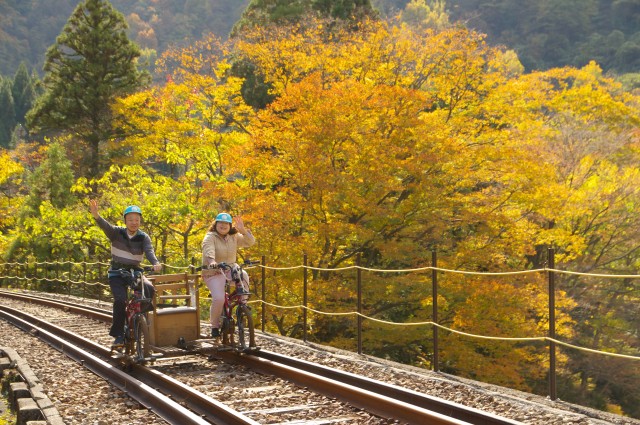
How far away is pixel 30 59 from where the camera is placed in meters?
149

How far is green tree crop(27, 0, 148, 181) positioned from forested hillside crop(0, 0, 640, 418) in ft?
2.33

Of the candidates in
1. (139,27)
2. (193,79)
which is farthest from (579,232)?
(139,27)

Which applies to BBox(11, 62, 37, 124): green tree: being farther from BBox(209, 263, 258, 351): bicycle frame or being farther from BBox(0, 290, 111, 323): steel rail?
BBox(209, 263, 258, 351): bicycle frame

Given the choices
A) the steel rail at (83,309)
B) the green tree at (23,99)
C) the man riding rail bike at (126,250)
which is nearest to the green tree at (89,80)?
the steel rail at (83,309)

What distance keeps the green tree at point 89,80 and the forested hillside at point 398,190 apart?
0.71 meters

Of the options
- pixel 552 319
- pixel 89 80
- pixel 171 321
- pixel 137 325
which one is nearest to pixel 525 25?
pixel 89 80

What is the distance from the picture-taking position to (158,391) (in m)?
8.24

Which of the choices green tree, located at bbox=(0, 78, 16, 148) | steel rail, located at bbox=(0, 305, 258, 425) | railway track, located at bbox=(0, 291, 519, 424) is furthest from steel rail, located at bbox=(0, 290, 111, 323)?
green tree, located at bbox=(0, 78, 16, 148)

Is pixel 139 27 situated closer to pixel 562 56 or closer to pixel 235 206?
pixel 562 56

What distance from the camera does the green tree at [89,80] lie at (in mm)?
42938

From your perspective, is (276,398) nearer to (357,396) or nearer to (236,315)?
(357,396)

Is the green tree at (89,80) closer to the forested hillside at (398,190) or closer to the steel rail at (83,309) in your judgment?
the forested hillside at (398,190)

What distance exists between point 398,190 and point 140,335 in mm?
14081

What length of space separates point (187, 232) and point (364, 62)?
28.4 feet
